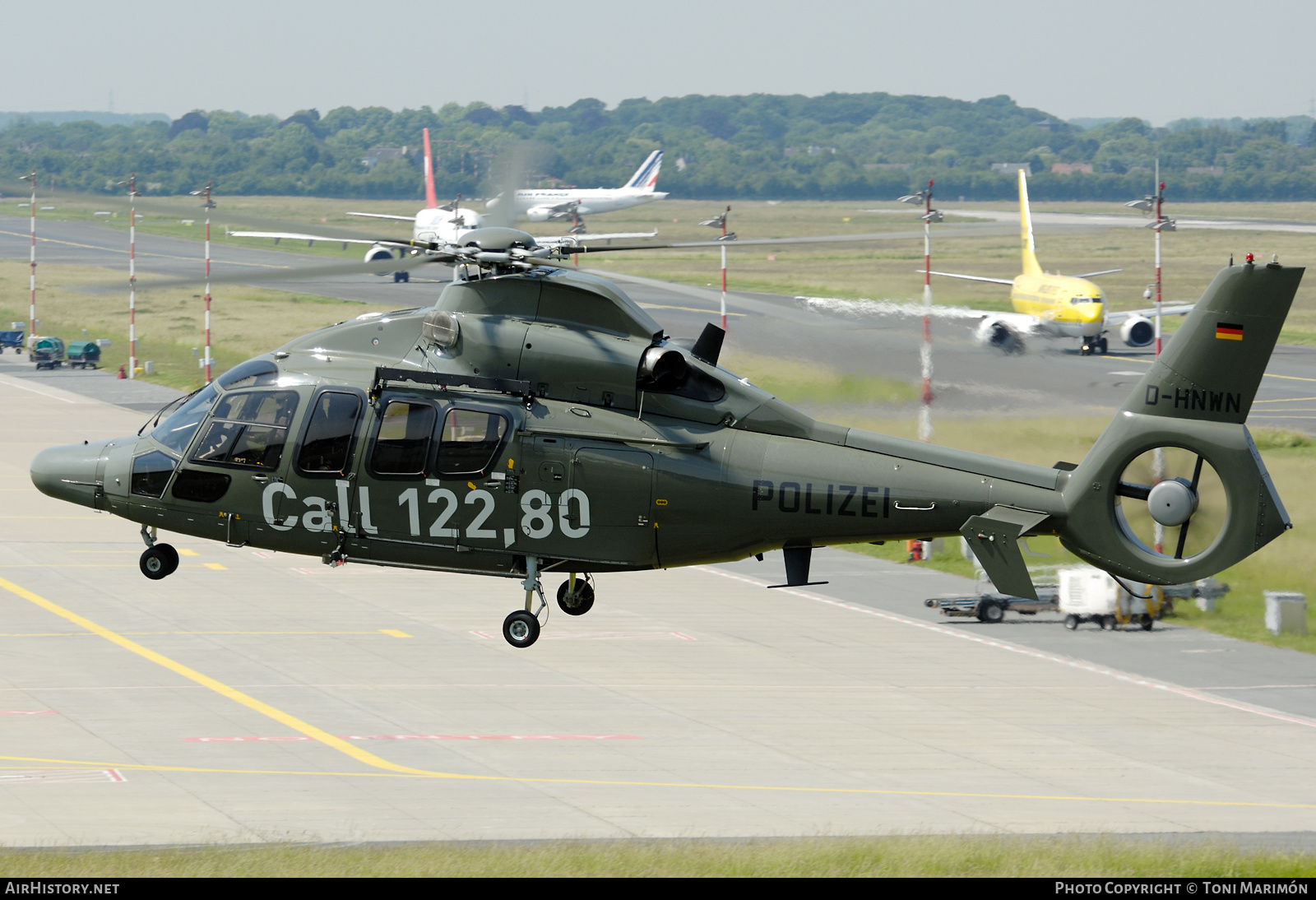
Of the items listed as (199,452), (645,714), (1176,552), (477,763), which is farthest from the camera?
(645,714)

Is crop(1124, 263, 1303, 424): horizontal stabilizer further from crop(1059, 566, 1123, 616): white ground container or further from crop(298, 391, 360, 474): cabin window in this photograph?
crop(1059, 566, 1123, 616): white ground container

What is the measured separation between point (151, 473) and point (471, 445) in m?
5.64

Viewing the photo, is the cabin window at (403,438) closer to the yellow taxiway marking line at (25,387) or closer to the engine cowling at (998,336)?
the engine cowling at (998,336)

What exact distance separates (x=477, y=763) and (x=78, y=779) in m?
11.6

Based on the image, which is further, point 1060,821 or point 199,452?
point 1060,821

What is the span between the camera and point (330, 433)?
24.8 m

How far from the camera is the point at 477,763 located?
4941cm

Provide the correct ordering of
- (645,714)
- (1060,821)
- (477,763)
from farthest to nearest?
(645,714), (477,763), (1060,821)

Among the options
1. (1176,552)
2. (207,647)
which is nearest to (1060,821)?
(1176,552)

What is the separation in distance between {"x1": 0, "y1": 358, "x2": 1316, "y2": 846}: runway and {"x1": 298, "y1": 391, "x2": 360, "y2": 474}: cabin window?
19.8 metres

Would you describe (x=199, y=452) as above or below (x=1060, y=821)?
above

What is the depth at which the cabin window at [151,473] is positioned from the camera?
25.9 m

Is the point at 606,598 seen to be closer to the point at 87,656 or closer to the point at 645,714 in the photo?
the point at 645,714

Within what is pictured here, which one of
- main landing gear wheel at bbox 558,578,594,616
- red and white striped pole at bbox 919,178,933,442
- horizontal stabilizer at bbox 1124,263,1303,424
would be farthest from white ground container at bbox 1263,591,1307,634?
main landing gear wheel at bbox 558,578,594,616
